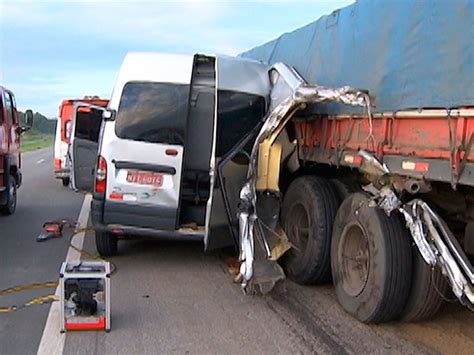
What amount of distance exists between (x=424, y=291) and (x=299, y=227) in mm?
2082

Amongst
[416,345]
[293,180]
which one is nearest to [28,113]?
[293,180]

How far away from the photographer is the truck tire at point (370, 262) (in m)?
5.07

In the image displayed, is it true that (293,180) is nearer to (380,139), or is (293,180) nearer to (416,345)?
(380,139)

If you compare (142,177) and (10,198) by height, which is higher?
(142,177)

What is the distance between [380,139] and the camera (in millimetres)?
5082

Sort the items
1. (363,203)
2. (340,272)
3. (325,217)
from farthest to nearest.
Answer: (325,217) → (340,272) → (363,203)

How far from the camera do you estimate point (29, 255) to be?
26.4 feet

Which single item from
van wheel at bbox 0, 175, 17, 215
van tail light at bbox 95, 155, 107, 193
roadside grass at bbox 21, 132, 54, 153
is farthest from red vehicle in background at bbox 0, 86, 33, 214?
roadside grass at bbox 21, 132, 54, 153

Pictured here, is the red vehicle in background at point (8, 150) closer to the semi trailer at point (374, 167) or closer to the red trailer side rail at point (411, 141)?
the semi trailer at point (374, 167)

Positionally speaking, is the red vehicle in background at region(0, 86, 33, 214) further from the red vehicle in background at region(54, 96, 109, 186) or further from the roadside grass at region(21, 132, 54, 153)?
the roadside grass at region(21, 132, 54, 153)

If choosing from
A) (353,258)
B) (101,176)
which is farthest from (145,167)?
(353,258)

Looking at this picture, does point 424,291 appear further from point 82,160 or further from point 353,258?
point 82,160

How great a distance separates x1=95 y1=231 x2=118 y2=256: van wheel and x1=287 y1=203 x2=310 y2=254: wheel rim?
2175 millimetres

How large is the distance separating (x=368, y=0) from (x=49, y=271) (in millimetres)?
4533
